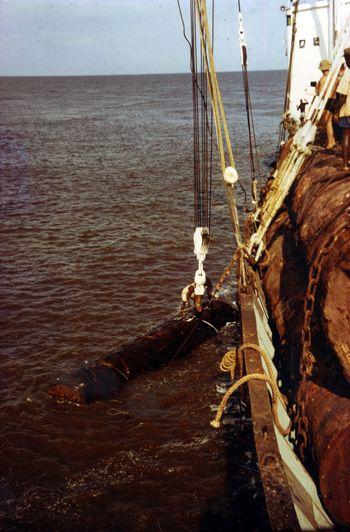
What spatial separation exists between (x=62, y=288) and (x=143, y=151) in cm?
2276

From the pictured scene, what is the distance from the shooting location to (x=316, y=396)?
4570mm

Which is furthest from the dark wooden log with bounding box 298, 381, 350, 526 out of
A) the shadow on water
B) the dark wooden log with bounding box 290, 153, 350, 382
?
the shadow on water

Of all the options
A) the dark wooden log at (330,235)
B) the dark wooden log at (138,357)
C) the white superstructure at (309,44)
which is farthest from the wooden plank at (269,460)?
the white superstructure at (309,44)

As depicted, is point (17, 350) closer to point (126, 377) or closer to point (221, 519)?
point (126, 377)

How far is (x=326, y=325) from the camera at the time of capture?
4.21 meters

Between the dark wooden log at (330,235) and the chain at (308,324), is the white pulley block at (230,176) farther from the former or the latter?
the chain at (308,324)

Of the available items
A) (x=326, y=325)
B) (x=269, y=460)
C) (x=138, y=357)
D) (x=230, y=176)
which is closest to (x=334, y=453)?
(x=269, y=460)

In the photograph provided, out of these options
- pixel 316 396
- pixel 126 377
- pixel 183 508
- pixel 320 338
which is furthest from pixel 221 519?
pixel 126 377

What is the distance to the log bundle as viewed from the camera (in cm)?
396

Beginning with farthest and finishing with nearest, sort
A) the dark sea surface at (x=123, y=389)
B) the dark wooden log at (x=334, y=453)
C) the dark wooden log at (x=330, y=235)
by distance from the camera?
the dark sea surface at (x=123, y=389) < the dark wooden log at (x=330, y=235) < the dark wooden log at (x=334, y=453)

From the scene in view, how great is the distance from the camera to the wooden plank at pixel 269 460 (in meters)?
3.36

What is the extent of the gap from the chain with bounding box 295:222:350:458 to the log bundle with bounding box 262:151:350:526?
21mm

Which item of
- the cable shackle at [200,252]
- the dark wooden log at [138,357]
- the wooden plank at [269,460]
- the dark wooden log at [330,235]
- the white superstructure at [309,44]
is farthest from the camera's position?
the white superstructure at [309,44]

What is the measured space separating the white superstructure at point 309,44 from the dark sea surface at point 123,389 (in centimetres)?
670
